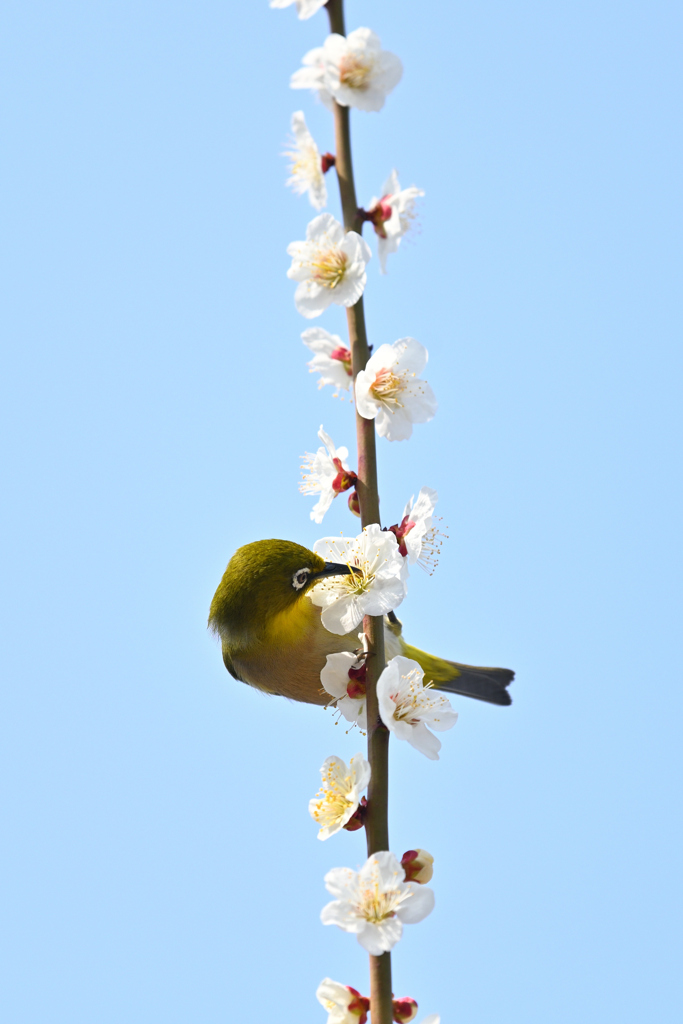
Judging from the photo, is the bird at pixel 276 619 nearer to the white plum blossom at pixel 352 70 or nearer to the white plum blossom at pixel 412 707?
the white plum blossom at pixel 412 707

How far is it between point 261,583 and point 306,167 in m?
2.17

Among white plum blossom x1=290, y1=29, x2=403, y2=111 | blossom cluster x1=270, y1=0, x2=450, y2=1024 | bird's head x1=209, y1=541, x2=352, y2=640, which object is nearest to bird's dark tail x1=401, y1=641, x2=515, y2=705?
bird's head x1=209, y1=541, x2=352, y2=640

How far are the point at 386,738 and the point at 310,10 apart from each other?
1.34m

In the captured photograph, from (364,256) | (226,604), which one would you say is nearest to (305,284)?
(364,256)

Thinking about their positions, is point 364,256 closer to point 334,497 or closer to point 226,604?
point 334,497

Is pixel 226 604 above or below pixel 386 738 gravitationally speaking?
above

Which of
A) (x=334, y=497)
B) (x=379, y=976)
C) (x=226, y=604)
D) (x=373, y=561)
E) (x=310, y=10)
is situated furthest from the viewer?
(x=226, y=604)

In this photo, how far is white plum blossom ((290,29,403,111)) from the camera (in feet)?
5.49

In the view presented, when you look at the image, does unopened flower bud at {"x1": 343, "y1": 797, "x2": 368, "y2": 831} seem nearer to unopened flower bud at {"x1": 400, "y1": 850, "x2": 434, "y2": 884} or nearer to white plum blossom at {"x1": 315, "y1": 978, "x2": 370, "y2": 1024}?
unopened flower bud at {"x1": 400, "y1": 850, "x2": 434, "y2": 884}

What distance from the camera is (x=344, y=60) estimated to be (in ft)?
5.51

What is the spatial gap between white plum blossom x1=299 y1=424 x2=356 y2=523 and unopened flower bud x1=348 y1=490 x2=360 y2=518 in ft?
0.08

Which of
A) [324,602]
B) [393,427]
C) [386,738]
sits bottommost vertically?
[386,738]

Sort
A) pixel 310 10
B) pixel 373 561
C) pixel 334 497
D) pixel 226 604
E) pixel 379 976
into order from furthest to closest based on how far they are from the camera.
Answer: pixel 226 604, pixel 334 497, pixel 373 561, pixel 310 10, pixel 379 976

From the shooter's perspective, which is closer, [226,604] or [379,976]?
[379,976]
